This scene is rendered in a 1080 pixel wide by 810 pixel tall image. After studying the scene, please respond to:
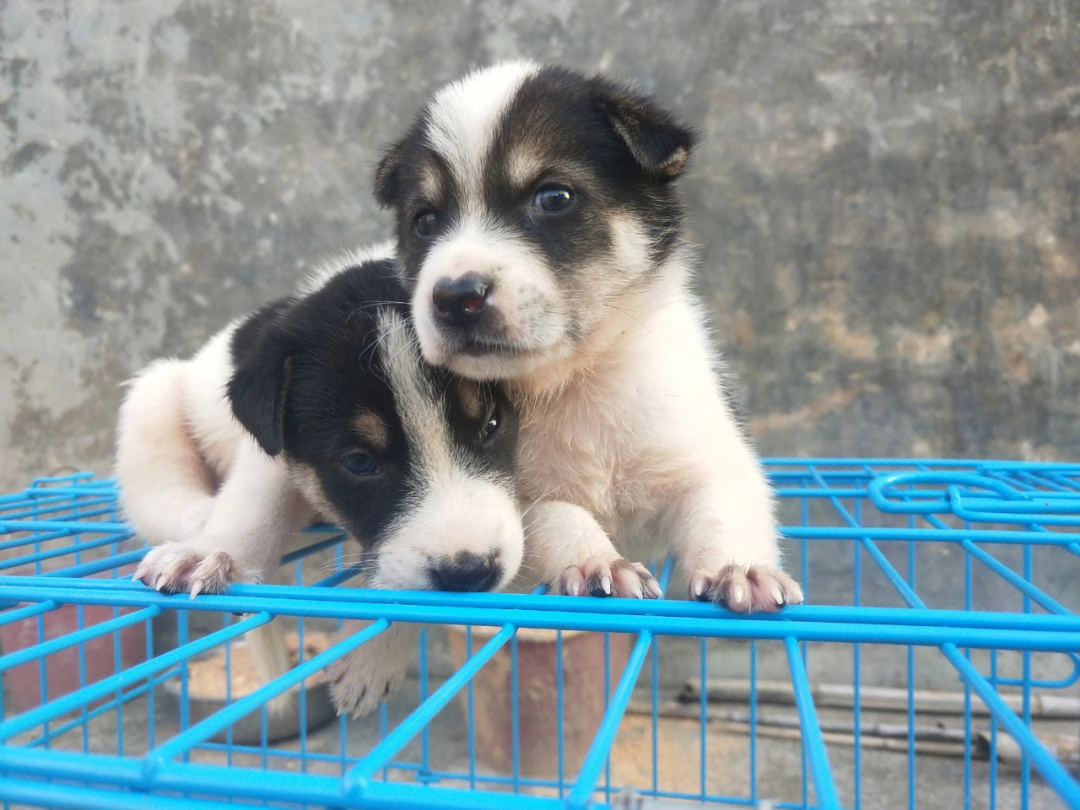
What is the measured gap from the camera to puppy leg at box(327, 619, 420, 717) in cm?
170

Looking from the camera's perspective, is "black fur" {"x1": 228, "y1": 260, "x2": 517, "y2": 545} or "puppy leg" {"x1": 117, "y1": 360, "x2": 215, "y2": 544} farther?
"puppy leg" {"x1": 117, "y1": 360, "x2": 215, "y2": 544}

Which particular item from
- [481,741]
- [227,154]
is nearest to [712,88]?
[227,154]

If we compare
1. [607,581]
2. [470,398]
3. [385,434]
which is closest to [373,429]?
[385,434]

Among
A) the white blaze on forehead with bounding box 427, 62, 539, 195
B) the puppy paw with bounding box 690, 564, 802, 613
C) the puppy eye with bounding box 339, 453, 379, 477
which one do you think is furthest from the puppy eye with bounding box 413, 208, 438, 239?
the puppy paw with bounding box 690, 564, 802, 613

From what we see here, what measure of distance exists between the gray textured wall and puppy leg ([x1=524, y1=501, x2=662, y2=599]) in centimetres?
247

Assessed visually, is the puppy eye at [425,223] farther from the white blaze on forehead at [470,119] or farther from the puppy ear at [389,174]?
the puppy ear at [389,174]

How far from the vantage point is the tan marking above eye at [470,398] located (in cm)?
149

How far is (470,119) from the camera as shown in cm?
162

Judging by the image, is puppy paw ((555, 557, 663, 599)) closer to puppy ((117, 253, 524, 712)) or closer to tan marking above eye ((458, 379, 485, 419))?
puppy ((117, 253, 524, 712))

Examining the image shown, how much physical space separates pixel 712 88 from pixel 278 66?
2.28 m

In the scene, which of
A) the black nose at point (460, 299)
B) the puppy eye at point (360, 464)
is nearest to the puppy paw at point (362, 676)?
the puppy eye at point (360, 464)

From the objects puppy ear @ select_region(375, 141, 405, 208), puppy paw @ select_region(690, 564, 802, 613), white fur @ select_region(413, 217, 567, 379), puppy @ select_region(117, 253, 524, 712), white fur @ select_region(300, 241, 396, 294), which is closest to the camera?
puppy paw @ select_region(690, 564, 802, 613)

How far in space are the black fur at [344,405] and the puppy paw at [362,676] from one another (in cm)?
34

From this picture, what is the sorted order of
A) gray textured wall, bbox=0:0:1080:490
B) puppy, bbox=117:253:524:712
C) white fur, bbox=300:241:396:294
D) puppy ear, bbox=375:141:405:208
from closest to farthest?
1. puppy, bbox=117:253:524:712
2. puppy ear, bbox=375:141:405:208
3. white fur, bbox=300:241:396:294
4. gray textured wall, bbox=0:0:1080:490
